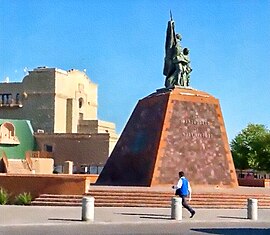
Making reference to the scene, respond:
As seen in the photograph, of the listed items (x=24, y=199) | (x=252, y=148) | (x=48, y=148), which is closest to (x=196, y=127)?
(x=24, y=199)

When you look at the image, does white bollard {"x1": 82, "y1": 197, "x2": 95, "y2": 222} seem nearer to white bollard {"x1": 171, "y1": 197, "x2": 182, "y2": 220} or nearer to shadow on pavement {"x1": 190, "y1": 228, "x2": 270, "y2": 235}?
white bollard {"x1": 171, "y1": 197, "x2": 182, "y2": 220}

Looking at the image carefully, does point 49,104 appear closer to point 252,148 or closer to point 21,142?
point 21,142

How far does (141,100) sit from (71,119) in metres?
44.5

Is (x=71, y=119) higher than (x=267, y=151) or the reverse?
higher

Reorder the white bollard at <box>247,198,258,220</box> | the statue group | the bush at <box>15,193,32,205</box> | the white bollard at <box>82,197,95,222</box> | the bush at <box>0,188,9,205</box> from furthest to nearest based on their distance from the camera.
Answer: the statue group < the bush at <box>0,188,9,205</box> < the bush at <box>15,193,32,205</box> < the white bollard at <box>247,198,258,220</box> < the white bollard at <box>82,197,95,222</box>

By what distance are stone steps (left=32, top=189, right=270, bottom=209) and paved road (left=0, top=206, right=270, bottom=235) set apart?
0.91 metres

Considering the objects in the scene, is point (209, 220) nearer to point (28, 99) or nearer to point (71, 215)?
point (71, 215)

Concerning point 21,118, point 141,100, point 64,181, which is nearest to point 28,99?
point 21,118

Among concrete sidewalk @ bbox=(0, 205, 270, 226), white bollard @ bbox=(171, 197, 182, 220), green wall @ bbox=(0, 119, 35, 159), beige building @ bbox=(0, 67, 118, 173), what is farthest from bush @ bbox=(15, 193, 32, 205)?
beige building @ bbox=(0, 67, 118, 173)

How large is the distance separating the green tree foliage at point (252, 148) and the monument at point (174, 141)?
29.1 metres

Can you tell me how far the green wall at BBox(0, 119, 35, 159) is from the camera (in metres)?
61.9

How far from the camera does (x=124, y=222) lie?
50.5 ft

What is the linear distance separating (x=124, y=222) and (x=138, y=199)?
16.5 feet

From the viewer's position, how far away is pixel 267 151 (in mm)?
55656
